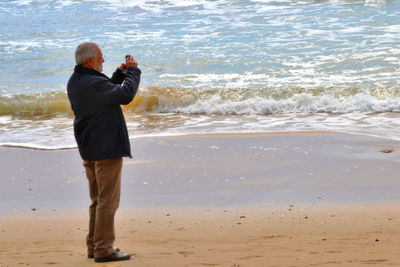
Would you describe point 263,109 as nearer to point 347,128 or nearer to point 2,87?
point 347,128

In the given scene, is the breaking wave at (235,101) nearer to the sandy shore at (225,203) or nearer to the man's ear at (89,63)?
the sandy shore at (225,203)

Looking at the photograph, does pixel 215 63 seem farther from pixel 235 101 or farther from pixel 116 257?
pixel 116 257

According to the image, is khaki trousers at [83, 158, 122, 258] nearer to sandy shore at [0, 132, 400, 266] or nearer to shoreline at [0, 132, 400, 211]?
sandy shore at [0, 132, 400, 266]

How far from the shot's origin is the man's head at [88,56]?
4637mm

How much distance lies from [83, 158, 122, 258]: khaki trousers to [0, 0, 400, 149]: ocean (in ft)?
14.9

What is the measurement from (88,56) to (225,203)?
7.71 feet

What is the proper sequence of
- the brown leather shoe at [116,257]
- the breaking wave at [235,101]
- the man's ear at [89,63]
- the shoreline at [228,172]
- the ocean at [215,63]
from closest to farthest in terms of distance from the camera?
the man's ear at [89,63], the brown leather shoe at [116,257], the shoreline at [228,172], the ocean at [215,63], the breaking wave at [235,101]

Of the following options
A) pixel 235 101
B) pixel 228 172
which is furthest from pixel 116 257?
pixel 235 101

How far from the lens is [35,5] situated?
2708 cm

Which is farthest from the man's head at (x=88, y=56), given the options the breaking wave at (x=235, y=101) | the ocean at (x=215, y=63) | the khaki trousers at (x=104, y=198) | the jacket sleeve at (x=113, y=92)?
the breaking wave at (x=235, y=101)

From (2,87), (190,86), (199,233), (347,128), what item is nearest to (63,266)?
(199,233)

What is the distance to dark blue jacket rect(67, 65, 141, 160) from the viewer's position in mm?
4590

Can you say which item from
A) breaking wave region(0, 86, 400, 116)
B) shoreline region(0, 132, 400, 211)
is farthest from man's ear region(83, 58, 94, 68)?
breaking wave region(0, 86, 400, 116)

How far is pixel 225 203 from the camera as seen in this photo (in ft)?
21.1
